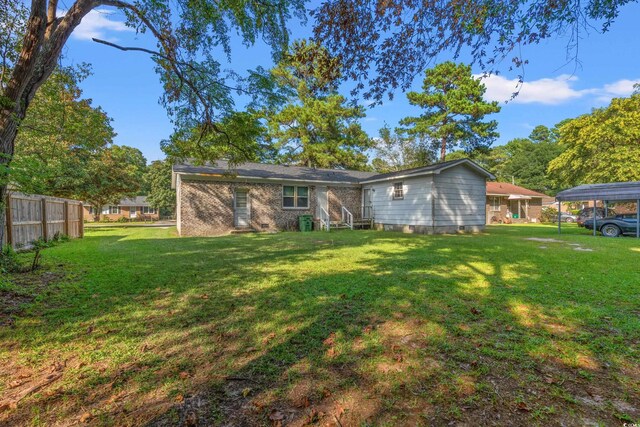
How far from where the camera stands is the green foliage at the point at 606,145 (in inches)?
→ 799

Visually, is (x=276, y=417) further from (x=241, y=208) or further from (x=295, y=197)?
(x=295, y=197)

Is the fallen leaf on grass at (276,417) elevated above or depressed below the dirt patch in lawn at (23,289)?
below

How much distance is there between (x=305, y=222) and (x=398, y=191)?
5198mm

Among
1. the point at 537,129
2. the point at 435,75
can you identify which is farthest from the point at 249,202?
the point at 537,129

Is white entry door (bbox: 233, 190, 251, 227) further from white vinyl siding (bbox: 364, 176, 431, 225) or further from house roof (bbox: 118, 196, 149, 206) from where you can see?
house roof (bbox: 118, 196, 149, 206)

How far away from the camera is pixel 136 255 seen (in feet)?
25.3

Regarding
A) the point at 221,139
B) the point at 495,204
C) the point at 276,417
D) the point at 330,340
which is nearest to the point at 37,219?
the point at 221,139

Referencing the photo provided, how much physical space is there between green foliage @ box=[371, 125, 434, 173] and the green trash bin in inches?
763

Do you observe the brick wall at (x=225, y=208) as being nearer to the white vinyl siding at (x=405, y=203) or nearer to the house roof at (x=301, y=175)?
the house roof at (x=301, y=175)

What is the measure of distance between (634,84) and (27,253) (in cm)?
3573

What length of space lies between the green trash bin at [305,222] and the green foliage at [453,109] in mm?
15231

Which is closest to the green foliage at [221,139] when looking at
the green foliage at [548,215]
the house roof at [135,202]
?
the green foliage at [548,215]

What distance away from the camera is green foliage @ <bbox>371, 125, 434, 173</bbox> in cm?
3271

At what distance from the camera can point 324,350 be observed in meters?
2.66
